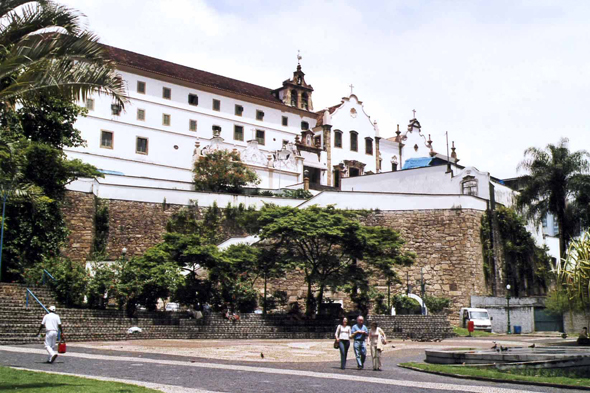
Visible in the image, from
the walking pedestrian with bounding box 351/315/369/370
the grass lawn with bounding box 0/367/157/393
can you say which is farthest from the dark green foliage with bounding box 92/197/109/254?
the grass lawn with bounding box 0/367/157/393

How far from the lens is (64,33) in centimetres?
1146

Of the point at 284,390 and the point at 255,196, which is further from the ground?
the point at 255,196

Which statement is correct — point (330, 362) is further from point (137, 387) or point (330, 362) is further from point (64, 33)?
point (64, 33)

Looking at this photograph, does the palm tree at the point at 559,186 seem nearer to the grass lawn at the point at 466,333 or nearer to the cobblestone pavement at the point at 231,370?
the grass lawn at the point at 466,333

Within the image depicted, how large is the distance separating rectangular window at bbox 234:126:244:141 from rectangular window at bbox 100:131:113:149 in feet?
37.9

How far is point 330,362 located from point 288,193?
2934 centimetres

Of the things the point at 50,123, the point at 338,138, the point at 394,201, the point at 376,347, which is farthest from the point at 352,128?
the point at 376,347

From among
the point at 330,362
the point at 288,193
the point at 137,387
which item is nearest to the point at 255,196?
the point at 288,193

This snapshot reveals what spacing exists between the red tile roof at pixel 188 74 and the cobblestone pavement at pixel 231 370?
118 feet

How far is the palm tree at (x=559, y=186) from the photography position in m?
40.4

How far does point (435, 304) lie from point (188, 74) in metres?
31.3

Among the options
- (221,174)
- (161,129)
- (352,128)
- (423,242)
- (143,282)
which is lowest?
(143,282)

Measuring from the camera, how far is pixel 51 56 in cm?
1120

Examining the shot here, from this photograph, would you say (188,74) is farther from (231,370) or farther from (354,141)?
(231,370)
